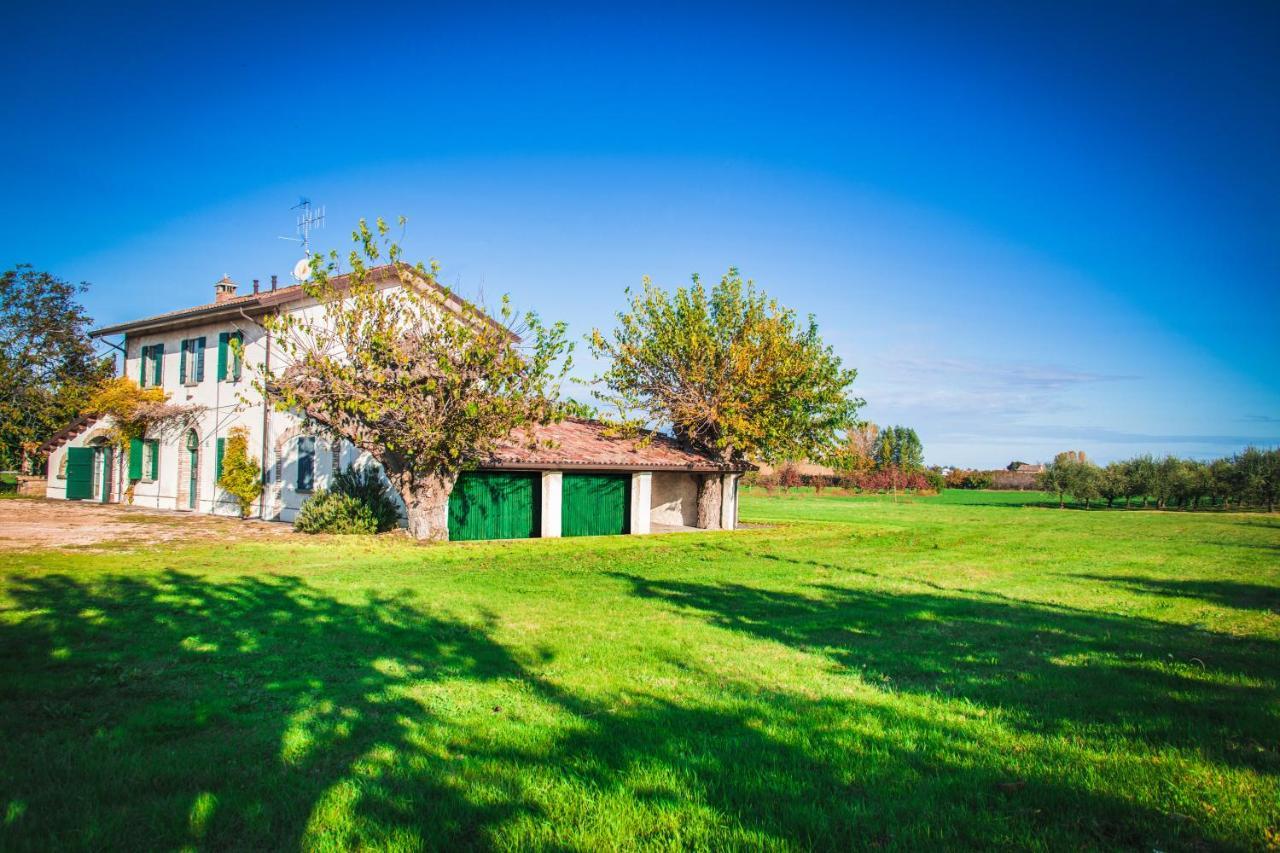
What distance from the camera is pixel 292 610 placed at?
941cm

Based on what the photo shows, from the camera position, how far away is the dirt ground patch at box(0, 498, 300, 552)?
16.3 m

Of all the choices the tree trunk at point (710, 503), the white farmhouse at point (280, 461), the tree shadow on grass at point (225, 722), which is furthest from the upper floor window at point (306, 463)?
the tree trunk at point (710, 503)

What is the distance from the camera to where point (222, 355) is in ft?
81.9

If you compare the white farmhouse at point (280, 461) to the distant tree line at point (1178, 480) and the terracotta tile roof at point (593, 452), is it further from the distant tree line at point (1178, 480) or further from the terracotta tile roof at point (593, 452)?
the distant tree line at point (1178, 480)

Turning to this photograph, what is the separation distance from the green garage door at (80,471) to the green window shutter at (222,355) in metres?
10.4

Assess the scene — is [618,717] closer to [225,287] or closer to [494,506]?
[494,506]

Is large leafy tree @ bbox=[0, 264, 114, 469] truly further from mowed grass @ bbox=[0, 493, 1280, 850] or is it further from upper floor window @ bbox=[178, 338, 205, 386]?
mowed grass @ bbox=[0, 493, 1280, 850]

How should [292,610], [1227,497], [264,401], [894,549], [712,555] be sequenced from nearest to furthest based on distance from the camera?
[292,610], [712,555], [894,549], [264,401], [1227,497]

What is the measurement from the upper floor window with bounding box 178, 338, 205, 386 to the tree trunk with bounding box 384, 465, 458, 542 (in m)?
12.1

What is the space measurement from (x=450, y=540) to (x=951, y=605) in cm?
1424

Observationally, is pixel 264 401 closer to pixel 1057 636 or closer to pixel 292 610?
pixel 292 610

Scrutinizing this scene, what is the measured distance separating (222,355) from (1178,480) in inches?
2704

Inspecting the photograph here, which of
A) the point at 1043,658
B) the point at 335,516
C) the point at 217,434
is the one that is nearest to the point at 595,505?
the point at 335,516

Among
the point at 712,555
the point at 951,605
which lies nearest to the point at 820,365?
the point at 712,555
